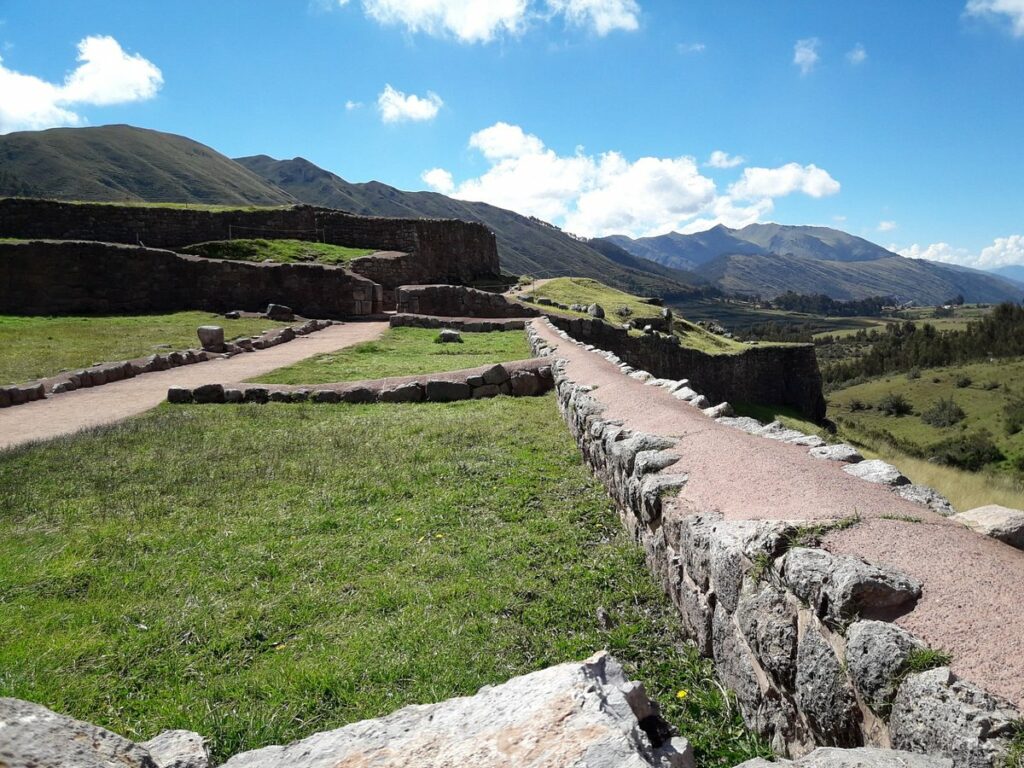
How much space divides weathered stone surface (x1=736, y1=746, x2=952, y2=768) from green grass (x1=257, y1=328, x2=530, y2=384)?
41.1 ft

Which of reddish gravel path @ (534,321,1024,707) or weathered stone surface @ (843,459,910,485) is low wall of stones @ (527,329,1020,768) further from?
weathered stone surface @ (843,459,910,485)

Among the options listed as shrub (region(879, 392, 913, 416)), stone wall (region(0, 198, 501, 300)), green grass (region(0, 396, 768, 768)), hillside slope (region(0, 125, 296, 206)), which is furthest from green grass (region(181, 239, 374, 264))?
hillside slope (region(0, 125, 296, 206))

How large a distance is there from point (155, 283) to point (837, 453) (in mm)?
28200

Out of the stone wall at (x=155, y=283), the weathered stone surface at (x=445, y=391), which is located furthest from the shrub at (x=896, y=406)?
the weathered stone surface at (x=445, y=391)

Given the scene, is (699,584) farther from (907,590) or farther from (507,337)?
(507,337)

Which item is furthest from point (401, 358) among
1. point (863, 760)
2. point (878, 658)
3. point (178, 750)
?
point (863, 760)

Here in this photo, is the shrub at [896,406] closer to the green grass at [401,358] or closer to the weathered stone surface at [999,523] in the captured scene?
the green grass at [401,358]

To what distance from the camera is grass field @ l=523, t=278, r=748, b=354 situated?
3493 centimetres

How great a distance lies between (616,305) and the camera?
118ft

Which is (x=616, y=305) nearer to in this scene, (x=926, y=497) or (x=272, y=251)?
(x=272, y=251)

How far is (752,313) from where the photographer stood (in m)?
167

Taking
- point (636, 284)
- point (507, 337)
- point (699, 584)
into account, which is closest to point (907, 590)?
point (699, 584)

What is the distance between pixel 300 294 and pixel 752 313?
157 meters

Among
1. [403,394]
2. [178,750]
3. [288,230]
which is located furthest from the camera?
[288,230]
